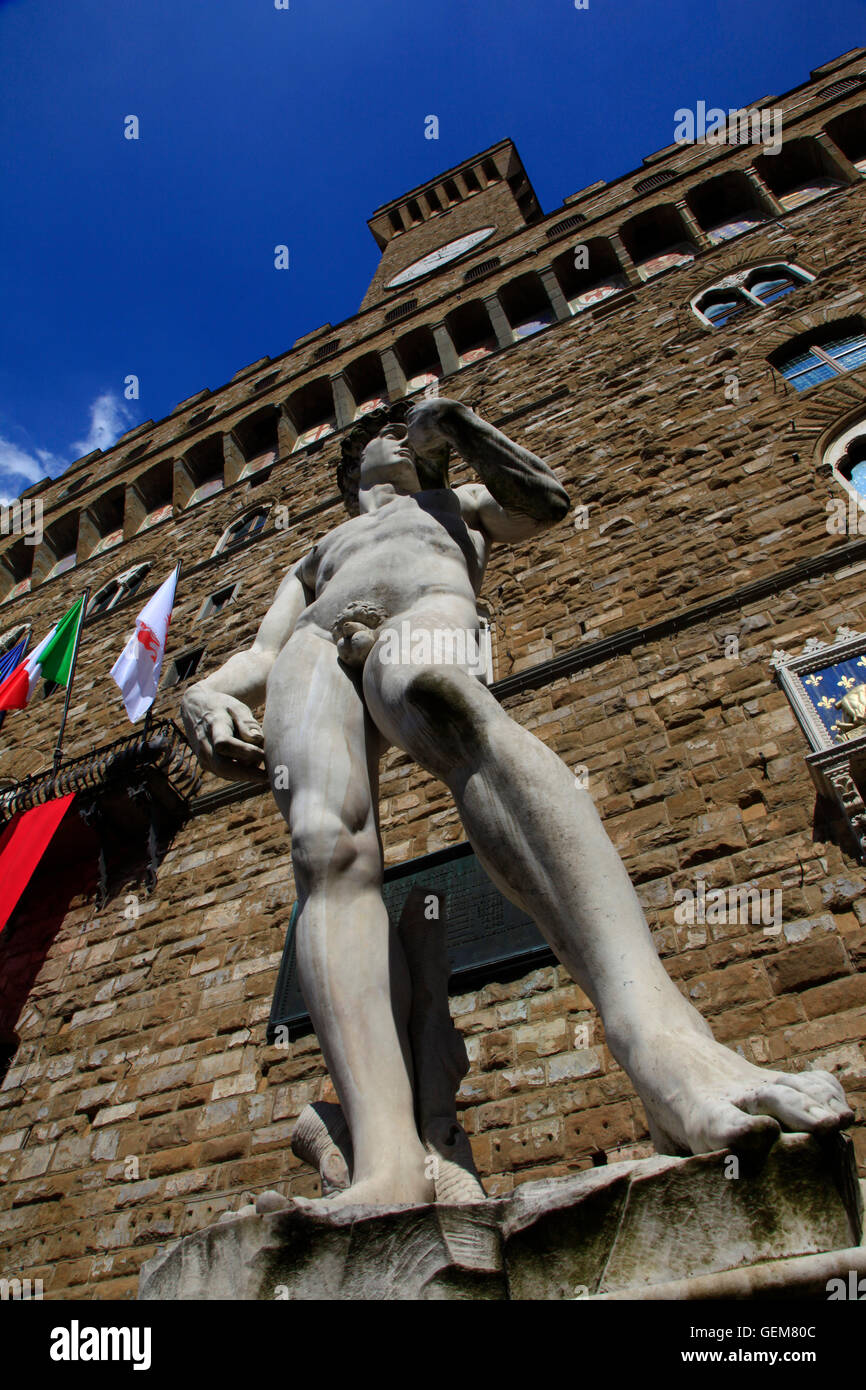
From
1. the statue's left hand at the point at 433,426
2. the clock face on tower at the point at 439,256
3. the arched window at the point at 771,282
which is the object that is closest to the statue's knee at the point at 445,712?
the statue's left hand at the point at 433,426

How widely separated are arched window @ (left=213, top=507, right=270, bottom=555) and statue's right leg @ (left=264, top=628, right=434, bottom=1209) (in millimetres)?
8812

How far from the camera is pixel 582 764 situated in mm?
4730

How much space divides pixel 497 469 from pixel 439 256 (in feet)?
65.4

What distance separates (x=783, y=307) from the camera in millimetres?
7730

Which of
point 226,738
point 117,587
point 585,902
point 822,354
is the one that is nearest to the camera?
point 585,902

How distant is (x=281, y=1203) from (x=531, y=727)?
3933 mm

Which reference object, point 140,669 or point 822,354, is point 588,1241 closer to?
point 140,669

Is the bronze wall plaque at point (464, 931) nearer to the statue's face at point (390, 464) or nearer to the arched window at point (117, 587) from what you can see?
the statue's face at point (390, 464)

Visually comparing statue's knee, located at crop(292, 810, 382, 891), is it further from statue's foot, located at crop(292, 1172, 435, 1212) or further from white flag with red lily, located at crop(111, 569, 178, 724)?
white flag with red lily, located at crop(111, 569, 178, 724)

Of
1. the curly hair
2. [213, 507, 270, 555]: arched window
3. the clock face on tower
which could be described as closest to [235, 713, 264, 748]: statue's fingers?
the curly hair

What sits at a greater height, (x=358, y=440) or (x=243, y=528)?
(x=243, y=528)

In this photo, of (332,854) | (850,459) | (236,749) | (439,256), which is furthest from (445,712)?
(439,256)

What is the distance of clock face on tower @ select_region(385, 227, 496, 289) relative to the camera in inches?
776
